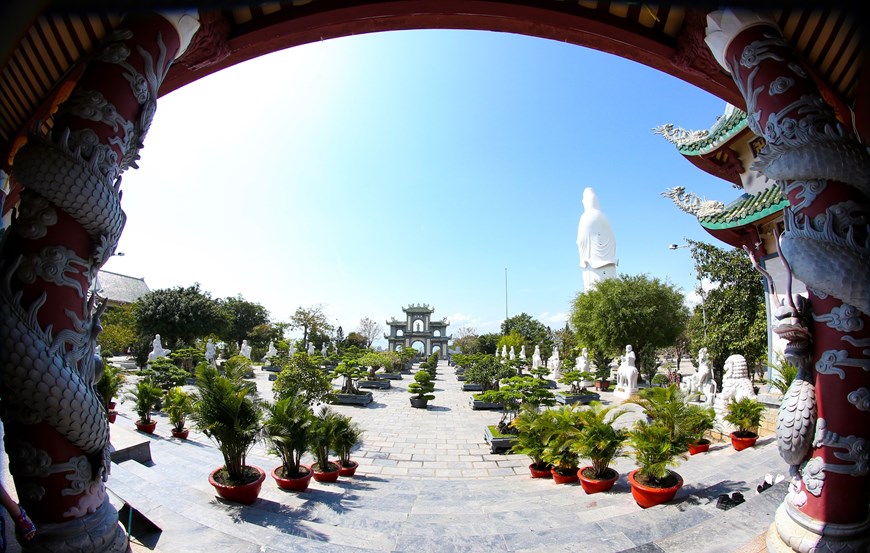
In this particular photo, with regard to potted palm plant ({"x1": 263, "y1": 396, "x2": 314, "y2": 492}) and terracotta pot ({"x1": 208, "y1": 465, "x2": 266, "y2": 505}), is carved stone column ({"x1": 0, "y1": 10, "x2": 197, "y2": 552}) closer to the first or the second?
terracotta pot ({"x1": 208, "y1": 465, "x2": 266, "y2": 505})

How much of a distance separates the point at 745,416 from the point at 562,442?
409 centimetres

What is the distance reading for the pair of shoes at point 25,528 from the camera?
2.24 metres

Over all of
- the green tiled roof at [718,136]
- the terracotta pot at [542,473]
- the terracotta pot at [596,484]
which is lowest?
the terracotta pot at [542,473]

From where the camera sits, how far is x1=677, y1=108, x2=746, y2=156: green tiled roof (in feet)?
28.1

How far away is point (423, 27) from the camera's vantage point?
13.5ft

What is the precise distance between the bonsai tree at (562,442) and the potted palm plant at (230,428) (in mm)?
4631

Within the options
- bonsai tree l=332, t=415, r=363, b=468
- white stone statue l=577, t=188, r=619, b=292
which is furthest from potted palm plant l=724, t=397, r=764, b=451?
white stone statue l=577, t=188, r=619, b=292

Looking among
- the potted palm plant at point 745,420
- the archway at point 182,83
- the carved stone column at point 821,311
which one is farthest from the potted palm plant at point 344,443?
the potted palm plant at point 745,420

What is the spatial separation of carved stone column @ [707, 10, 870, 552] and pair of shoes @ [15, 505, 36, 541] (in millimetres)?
4798

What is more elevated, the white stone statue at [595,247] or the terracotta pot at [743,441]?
the white stone statue at [595,247]

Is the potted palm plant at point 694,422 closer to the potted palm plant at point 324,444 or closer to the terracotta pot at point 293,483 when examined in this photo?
the potted palm plant at point 324,444

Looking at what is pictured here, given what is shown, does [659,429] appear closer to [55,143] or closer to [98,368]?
[98,368]

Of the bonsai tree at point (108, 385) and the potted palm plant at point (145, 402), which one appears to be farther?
the potted palm plant at point (145, 402)

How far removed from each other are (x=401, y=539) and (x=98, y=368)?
137 inches
